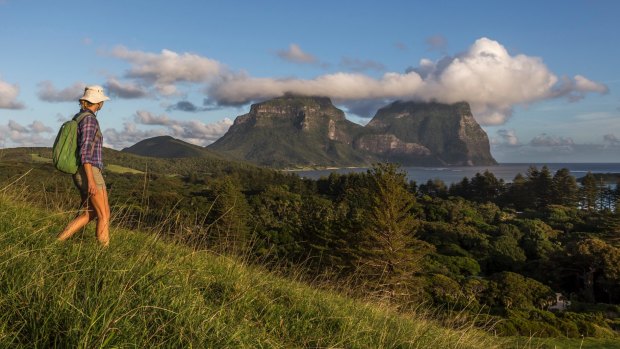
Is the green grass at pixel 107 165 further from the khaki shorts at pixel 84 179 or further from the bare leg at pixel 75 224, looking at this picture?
the bare leg at pixel 75 224

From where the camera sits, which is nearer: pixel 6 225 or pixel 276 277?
pixel 6 225

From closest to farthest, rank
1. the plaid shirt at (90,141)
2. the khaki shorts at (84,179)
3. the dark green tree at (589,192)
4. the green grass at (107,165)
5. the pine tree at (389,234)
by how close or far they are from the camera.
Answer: the plaid shirt at (90,141) → the khaki shorts at (84,179) → the green grass at (107,165) → the pine tree at (389,234) → the dark green tree at (589,192)

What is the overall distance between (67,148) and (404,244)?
28.5 m

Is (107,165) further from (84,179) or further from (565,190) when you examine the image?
→ (565,190)

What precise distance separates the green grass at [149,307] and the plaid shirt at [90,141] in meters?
0.72

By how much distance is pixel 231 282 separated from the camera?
4227 mm

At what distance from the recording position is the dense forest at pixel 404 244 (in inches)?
240

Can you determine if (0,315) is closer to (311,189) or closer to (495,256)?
(495,256)

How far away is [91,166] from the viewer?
4.48 meters

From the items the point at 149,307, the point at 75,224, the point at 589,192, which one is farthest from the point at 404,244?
the point at 589,192

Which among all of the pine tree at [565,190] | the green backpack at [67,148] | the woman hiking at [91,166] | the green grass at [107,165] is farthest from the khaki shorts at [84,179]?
the pine tree at [565,190]

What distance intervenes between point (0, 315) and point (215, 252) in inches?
130

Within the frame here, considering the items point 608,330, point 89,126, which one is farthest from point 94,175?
point 608,330

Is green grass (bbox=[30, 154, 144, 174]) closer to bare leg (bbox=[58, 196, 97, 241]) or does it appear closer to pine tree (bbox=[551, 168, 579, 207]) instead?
bare leg (bbox=[58, 196, 97, 241])
